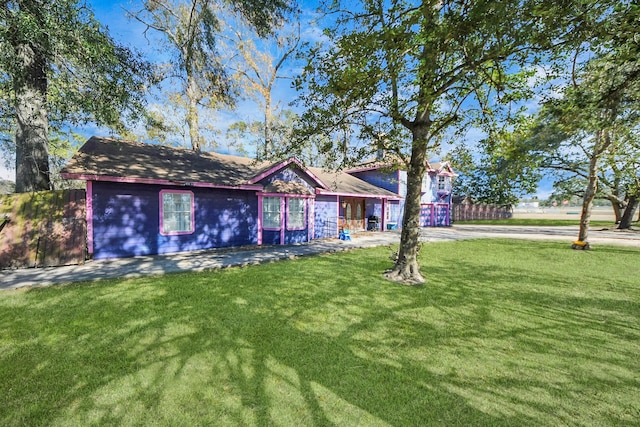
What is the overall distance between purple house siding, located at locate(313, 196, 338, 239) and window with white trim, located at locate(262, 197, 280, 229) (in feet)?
9.89

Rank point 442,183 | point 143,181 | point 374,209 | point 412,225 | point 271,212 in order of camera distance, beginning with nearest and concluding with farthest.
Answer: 1. point 412,225
2. point 143,181
3. point 271,212
4. point 374,209
5. point 442,183

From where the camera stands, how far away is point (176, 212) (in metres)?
10.1

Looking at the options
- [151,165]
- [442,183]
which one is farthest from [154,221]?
[442,183]

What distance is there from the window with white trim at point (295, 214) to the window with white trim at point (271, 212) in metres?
0.58

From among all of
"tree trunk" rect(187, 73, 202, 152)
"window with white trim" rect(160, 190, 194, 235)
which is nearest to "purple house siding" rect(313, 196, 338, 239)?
"window with white trim" rect(160, 190, 194, 235)

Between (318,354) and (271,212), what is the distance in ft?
A: 30.6

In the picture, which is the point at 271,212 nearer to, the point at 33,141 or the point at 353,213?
the point at 353,213

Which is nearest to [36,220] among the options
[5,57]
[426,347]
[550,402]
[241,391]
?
[5,57]

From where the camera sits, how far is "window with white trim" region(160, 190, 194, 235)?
9.81 meters

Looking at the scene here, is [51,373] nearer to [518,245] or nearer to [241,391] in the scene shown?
[241,391]

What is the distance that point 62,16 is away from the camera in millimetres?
5234

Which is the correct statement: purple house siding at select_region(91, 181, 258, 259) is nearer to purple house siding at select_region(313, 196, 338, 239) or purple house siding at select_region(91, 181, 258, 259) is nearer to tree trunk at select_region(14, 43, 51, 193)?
tree trunk at select_region(14, 43, 51, 193)

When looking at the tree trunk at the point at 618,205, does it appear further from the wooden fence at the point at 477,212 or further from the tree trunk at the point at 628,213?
the wooden fence at the point at 477,212

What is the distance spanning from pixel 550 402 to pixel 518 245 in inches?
502
